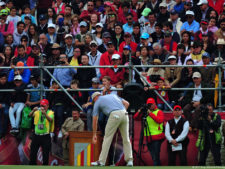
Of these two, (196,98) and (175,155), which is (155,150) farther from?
(196,98)

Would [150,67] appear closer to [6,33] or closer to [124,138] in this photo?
[124,138]

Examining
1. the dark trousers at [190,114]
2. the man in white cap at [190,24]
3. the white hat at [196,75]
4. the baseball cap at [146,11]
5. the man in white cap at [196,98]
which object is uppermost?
the baseball cap at [146,11]

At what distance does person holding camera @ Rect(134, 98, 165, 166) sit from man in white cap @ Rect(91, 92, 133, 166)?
120cm

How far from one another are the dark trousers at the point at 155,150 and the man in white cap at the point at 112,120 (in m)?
1.47

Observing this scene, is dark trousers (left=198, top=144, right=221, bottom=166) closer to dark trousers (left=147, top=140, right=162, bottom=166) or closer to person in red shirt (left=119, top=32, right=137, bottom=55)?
dark trousers (left=147, top=140, right=162, bottom=166)

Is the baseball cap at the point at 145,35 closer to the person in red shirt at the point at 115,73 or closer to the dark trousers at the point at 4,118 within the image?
the person in red shirt at the point at 115,73

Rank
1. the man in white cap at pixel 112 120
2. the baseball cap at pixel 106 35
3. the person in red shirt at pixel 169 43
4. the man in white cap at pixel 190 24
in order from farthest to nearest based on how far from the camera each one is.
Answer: the man in white cap at pixel 190 24, the baseball cap at pixel 106 35, the person in red shirt at pixel 169 43, the man in white cap at pixel 112 120

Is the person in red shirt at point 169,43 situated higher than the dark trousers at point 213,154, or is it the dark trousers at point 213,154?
the person in red shirt at point 169,43

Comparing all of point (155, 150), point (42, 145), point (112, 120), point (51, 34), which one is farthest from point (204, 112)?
point (51, 34)

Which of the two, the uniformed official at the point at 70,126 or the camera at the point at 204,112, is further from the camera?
the uniformed official at the point at 70,126

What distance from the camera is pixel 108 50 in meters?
18.8

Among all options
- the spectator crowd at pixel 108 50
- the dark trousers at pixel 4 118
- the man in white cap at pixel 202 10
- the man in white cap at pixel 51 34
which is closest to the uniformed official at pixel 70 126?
the spectator crowd at pixel 108 50

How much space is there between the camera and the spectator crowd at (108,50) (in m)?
18.1

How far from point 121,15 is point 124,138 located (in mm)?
7191
